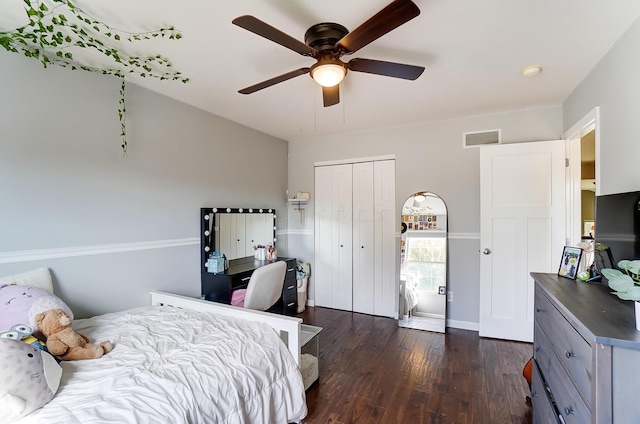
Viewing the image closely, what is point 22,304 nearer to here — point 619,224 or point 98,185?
point 98,185

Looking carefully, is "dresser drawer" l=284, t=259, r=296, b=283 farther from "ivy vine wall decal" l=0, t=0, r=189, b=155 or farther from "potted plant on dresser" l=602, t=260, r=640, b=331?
"potted plant on dresser" l=602, t=260, r=640, b=331

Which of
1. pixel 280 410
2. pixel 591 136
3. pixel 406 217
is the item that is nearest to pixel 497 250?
pixel 406 217

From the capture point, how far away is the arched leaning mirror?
11.3ft

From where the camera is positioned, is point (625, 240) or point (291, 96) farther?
point (291, 96)

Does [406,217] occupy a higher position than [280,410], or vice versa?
[406,217]

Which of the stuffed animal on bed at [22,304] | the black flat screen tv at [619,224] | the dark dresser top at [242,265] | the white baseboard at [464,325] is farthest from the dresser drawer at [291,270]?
the black flat screen tv at [619,224]

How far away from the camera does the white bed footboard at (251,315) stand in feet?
6.10

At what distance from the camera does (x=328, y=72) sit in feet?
5.63

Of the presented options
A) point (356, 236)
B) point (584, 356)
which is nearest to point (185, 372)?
→ point (584, 356)

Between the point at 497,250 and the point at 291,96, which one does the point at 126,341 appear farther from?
the point at 497,250

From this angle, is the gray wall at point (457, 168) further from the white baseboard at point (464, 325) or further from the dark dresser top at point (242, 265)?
the dark dresser top at point (242, 265)

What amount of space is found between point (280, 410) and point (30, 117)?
2.51 m

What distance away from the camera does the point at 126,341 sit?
1.71 metres

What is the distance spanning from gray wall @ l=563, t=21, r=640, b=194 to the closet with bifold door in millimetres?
2014
